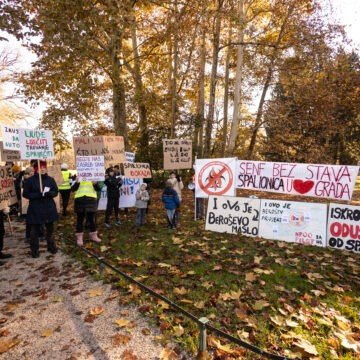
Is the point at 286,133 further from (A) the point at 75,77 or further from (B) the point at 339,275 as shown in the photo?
(B) the point at 339,275

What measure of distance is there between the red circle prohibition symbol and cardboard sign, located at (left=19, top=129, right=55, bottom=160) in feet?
13.9

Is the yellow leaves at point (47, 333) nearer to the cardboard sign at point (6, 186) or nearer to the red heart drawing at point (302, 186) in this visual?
the cardboard sign at point (6, 186)

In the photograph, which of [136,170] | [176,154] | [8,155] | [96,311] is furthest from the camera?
[176,154]

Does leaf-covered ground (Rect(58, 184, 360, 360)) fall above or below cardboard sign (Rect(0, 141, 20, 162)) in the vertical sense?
below

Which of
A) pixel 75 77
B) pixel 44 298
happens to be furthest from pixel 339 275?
pixel 75 77

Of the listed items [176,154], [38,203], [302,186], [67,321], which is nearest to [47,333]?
[67,321]

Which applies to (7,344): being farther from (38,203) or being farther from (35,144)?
(35,144)

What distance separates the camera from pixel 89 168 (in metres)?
7.66


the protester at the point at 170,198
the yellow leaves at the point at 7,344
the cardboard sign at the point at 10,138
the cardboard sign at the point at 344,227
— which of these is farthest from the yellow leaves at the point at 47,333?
the cardboard sign at the point at 10,138

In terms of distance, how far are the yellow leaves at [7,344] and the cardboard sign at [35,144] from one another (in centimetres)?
451

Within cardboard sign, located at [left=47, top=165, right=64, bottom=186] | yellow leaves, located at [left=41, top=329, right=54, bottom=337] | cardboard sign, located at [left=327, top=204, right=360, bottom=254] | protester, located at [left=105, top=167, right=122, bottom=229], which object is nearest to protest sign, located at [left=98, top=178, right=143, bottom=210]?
cardboard sign, located at [left=47, top=165, right=64, bottom=186]

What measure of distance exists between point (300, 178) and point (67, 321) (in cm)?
634

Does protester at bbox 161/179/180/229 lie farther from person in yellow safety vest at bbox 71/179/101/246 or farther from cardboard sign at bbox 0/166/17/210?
cardboard sign at bbox 0/166/17/210

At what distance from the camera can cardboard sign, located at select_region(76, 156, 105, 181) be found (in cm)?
752
